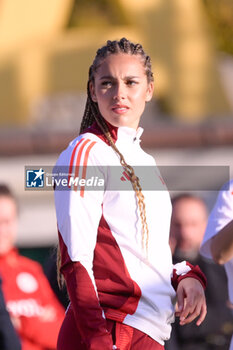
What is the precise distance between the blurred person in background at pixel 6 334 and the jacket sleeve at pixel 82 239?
1.02m

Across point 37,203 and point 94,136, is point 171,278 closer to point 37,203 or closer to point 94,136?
point 94,136

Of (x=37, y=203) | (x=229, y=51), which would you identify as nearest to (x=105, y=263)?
(x=37, y=203)

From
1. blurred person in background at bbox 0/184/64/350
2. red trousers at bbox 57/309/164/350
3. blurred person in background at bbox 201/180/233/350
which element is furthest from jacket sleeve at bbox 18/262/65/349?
red trousers at bbox 57/309/164/350

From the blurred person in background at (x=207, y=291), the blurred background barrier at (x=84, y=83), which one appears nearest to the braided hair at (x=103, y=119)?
the blurred person in background at (x=207, y=291)

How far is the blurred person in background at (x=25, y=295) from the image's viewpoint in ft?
16.9

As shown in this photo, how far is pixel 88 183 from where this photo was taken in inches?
112

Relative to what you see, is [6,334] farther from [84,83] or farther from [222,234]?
[84,83]

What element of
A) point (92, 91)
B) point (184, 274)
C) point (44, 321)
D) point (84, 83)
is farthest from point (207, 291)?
point (84, 83)

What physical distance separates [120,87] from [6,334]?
132 centimetres

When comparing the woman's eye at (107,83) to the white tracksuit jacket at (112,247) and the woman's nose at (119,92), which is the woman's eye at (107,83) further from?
the white tracksuit jacket at (112,247)

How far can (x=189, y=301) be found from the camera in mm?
2961

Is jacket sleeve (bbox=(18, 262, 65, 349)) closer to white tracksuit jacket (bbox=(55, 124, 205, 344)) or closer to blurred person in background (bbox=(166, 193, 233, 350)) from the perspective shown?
blurred person in background (bbox=(166, 193, 233, 350))

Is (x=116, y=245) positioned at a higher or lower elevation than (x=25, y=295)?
higher

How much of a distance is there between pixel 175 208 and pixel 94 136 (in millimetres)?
2684
